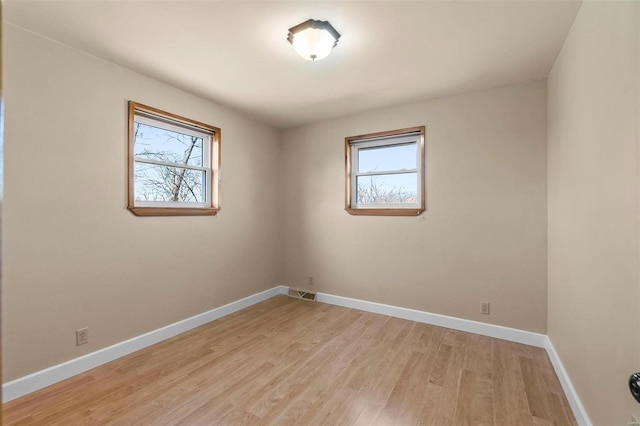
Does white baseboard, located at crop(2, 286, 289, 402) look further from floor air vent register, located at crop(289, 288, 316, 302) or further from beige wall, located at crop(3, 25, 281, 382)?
floor air vent register, located at crop(289, 288, 316, 302)

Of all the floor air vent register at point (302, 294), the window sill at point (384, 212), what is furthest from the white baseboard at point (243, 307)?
the window sill at point (384, 212)

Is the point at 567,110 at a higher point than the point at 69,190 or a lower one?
higher

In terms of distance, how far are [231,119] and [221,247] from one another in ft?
5.09

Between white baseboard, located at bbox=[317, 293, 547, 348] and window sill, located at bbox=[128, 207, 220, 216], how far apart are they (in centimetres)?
185

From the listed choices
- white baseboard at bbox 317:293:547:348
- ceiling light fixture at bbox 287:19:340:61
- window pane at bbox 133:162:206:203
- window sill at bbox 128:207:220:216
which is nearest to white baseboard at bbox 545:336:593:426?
white baseboard at bbox 317:293:547:348

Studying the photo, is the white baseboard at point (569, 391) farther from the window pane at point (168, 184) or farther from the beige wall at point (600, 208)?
the window pane at point (168, 184)

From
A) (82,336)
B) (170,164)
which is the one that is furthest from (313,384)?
(170,164)

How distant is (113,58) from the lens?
258 cm

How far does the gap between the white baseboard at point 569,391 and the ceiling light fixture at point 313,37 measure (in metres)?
2.85

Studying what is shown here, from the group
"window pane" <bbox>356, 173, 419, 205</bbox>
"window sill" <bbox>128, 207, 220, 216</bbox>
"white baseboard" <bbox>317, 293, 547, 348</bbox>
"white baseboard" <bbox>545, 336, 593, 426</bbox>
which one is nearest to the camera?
"white baseboard" <bbox>545, 336, 593, 426</bbox>

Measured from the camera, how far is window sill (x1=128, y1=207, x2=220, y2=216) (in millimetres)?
2818

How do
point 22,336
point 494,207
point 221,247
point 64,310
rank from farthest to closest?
point 221,247 < point 494,207 < point 64,310 < point 22,336

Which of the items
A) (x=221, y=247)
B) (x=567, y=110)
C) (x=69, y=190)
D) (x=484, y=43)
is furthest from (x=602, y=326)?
(x=69, y=190)

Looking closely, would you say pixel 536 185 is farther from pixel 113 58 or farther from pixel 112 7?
pixel 113 58
